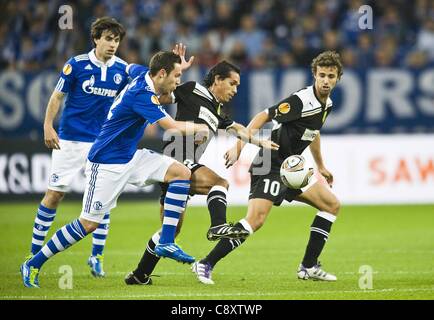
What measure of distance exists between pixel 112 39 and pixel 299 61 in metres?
9.30

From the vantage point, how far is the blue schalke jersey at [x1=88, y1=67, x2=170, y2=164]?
794cm

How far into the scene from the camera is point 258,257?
10742 mm

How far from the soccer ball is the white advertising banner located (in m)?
7.49

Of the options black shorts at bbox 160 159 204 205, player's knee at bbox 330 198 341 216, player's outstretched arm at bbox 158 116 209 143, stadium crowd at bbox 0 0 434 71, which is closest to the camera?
player's outstretched arm at bbox 158 116 209 143

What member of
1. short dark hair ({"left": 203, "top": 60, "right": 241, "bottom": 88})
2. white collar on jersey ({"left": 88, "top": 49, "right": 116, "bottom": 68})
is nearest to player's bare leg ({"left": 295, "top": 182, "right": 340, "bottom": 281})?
short dark hair ({"left": 203, "top": 60, "right": 241, "bottom": 88})

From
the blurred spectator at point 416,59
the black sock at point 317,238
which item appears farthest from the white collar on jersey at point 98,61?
the blurred spectator at point 416,59

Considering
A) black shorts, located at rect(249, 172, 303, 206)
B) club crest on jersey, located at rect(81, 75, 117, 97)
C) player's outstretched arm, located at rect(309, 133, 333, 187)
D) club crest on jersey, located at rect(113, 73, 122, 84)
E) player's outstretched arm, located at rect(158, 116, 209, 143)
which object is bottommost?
black shorts, located at rect(249, 172, 303, 206)

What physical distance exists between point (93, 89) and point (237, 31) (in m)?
9.96

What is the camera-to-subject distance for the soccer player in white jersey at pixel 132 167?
7.91 meters

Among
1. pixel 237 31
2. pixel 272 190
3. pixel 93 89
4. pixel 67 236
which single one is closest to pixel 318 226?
pixel 272 190

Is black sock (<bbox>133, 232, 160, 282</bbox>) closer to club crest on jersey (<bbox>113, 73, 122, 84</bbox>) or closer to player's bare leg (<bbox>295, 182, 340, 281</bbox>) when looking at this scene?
player's bare leg (<bbox>295, 182, 340, 281</bbox>)

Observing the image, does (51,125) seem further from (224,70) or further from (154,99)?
(224,70)

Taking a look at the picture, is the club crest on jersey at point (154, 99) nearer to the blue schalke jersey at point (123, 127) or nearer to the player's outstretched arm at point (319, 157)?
the blue schalke jersey at point (123, 127)
